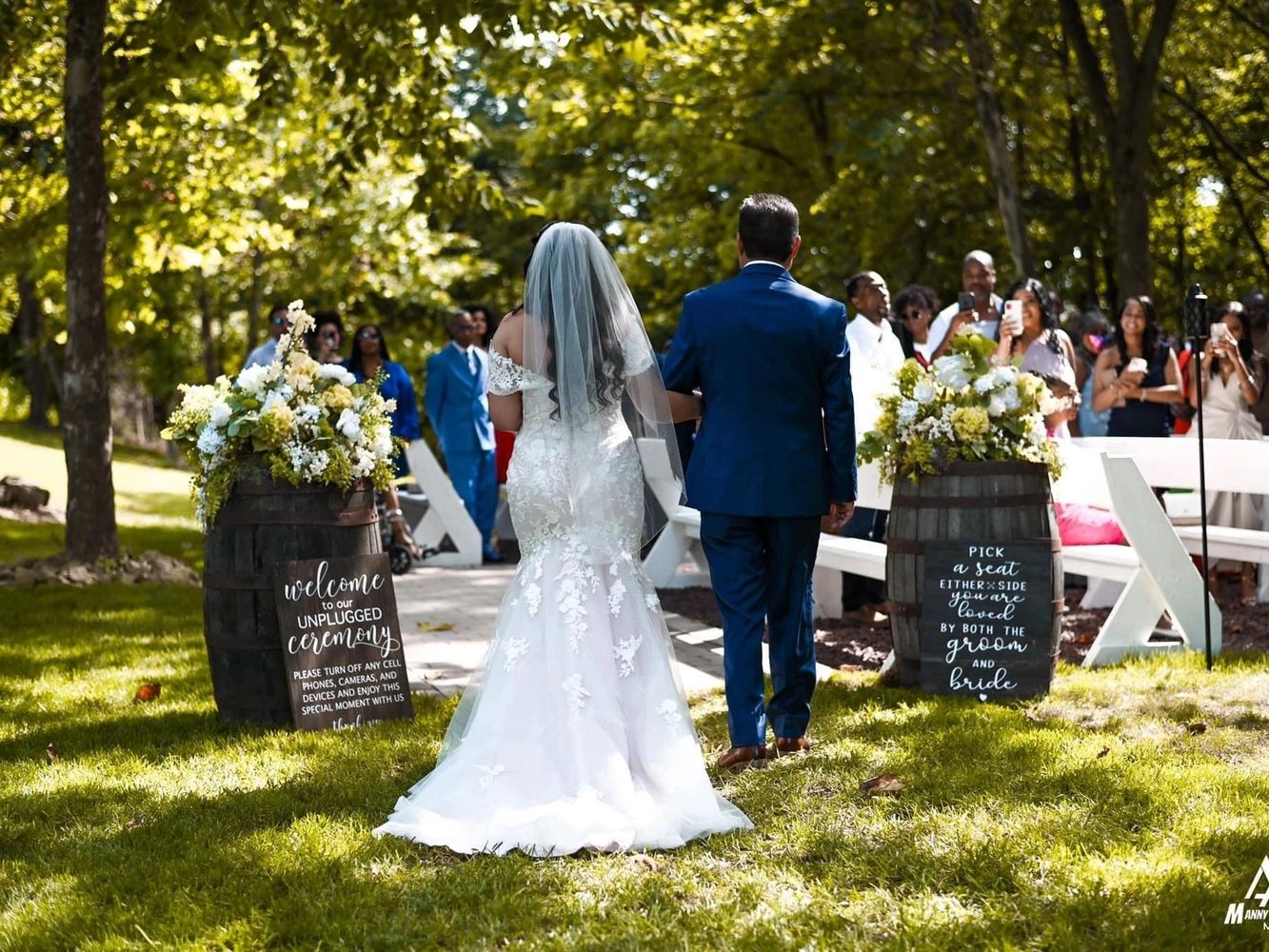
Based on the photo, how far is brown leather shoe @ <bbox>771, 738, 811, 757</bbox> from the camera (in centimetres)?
587

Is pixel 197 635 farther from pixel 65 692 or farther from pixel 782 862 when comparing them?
pixel 782 862

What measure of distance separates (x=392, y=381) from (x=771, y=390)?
287 inches

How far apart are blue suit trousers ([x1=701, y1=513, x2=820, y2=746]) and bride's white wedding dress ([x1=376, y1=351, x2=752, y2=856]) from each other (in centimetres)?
35

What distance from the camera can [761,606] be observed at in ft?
19.0

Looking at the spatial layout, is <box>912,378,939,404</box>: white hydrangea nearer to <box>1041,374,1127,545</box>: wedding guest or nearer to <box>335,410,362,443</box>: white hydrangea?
<box>1041,374,1127,545</box>: wedding guest

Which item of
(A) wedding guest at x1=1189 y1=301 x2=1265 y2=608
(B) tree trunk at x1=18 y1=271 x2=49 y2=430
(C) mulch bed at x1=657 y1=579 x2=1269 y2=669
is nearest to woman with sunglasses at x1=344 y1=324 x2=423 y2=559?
(C) mulch bed at x1=657 y1=579 x2=1269 y2=669

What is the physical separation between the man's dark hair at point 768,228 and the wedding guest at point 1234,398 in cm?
557

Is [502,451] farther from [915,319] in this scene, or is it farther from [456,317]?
[915,319]

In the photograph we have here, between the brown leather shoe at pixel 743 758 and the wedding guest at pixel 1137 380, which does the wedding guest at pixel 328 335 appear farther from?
the brown leather shoe at pixel 743 758

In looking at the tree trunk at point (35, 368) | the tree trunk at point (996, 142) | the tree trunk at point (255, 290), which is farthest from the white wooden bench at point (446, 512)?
the tree trunk at point (35, 368)

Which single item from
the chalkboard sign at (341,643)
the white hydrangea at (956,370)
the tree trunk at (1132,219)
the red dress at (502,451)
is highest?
the tree trunk at (1132,219)

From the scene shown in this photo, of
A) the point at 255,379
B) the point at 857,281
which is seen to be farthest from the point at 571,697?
the point at 857,281

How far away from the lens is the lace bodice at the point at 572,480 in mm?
5543

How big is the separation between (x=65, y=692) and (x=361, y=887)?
3.71 metres
